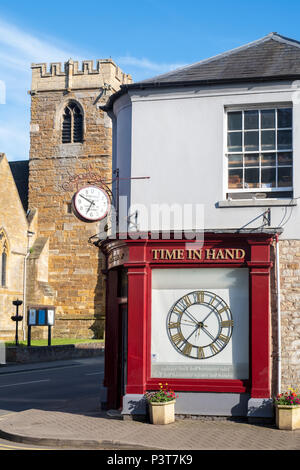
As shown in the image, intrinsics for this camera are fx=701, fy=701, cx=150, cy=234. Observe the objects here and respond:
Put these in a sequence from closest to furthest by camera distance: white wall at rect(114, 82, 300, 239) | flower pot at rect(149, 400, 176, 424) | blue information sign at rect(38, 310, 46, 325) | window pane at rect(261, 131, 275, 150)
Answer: flower pot at rect(149, 400, 176, 424) < white wall at rect(114, 82, 300, 239) < window pane at rect(261, 131, 275, 150) < blue information sign at rect(38, 310, 46, 325)

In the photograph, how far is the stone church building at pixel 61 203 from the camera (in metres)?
46.4

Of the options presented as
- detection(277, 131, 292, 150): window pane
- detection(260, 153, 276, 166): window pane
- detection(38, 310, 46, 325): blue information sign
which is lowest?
detection(38, 310, 46, 325): blue information sign

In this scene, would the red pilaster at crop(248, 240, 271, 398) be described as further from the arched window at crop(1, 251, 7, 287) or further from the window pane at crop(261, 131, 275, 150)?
the arched window at crop(1, 251, 7, 287)

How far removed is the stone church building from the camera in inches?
1826

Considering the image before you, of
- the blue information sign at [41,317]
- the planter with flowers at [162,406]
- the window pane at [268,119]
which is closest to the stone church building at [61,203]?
the blue information sign at [41,317]

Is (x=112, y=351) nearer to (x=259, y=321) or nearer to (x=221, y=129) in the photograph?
(x=259, y=321)

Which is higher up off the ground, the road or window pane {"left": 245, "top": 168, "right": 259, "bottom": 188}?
window pane {"left": 245, "top": 168, "right": 259, "bottom": 188}

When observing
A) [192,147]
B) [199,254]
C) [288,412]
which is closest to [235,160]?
[192,147]

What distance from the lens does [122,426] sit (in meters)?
12.8

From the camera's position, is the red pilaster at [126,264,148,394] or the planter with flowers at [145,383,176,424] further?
the red pilaster at [126,264,148,394]

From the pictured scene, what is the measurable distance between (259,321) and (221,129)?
399cm

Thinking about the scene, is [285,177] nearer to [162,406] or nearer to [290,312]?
[290,312]

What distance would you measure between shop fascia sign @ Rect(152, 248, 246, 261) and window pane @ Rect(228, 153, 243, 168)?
1895 mm

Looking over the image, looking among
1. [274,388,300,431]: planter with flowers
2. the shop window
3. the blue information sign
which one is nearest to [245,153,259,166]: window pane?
the shop window
